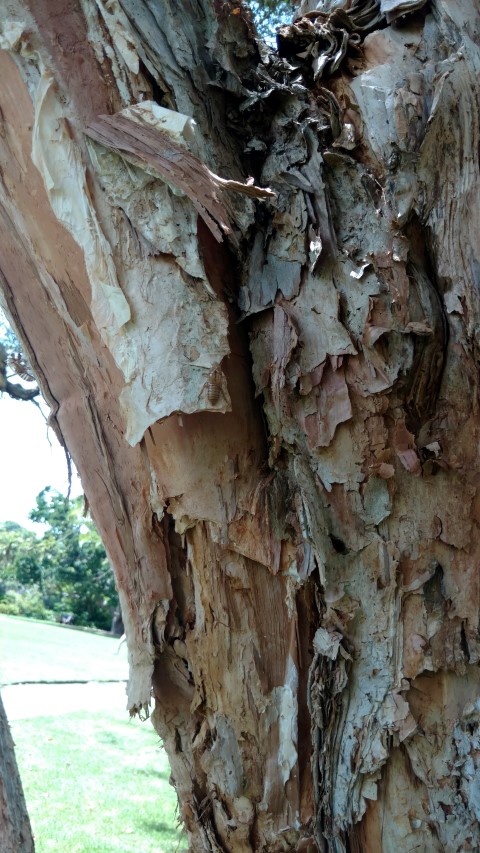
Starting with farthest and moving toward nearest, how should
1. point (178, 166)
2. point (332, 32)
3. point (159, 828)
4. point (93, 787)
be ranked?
point (93, 787) < point (159, 828) < point (332, 32) < point (178, 166)

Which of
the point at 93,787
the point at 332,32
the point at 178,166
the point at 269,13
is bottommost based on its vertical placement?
the point at 93,787

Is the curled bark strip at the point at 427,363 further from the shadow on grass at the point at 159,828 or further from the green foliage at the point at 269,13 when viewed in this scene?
the shadow on grass at the point at 159,828

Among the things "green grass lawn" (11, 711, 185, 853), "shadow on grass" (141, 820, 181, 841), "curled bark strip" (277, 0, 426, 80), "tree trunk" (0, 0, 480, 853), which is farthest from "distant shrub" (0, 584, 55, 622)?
"curled bark strip" (277, 0, 426, 80)

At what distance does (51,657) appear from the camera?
35.9 feet

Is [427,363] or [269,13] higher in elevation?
[269,13]

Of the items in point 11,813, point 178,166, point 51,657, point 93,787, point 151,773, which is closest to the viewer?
point 178,166

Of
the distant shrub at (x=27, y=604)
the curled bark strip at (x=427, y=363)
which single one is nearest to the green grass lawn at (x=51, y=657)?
the distant shrub at (x=27, y=604)

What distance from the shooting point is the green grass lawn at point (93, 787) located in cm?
479

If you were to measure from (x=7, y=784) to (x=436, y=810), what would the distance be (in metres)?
1.44

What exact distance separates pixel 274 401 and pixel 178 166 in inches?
18.2

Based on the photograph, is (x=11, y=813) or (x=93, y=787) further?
(x=93, y=787)

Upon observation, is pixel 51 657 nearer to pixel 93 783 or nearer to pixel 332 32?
pixel 93 783

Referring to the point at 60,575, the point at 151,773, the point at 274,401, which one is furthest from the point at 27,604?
the point at 274,401

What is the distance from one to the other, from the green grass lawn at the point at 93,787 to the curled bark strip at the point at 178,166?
3862 mm
